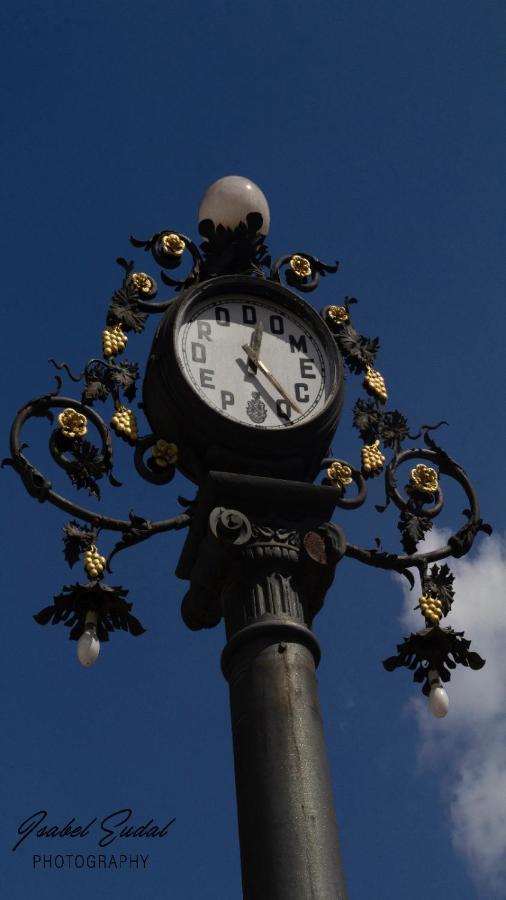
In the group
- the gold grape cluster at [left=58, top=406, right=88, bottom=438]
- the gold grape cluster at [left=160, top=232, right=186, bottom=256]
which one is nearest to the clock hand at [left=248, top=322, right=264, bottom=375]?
the gold grape cluster at [left=160, top=232, right=186, bottom=256]

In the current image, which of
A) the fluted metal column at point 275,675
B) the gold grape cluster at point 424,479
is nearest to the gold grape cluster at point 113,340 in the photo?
the fluted metal column at point 275,675

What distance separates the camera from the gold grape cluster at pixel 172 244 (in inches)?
432

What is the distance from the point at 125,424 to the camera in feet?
31.2

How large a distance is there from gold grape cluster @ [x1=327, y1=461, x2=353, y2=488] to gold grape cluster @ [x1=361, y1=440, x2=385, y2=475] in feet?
0.66

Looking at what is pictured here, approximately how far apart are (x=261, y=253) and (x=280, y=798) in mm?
5115

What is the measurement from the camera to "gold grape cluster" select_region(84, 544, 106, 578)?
8664mm

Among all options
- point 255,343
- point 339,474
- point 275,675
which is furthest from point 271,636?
point 255,343

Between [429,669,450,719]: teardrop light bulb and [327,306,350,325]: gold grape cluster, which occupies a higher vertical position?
[327,306,350,325]: gold grape cluster

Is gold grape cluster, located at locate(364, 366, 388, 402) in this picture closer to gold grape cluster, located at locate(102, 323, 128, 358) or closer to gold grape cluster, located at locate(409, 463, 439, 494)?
gold grape cluster, located at locate(409, 463, 439, 494)

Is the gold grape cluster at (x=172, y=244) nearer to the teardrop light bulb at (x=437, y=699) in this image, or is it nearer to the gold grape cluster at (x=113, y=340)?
the gold grape cluster at (x=113, y=340)

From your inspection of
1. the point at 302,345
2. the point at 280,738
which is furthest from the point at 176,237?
the point at 280,738

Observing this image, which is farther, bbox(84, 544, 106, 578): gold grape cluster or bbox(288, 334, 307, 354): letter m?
bbox(288, 334, 307, 354): letter m

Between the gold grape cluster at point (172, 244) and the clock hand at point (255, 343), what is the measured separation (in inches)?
40.8

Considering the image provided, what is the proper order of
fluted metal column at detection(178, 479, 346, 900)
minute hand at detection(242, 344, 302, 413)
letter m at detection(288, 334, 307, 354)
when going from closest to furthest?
1. fluted metal column at detection(178, 479, 346, 900)
2. minute hand at detection(242, 344, 302, 413)
3. letter m at detection(288, 334, 307, 354)
